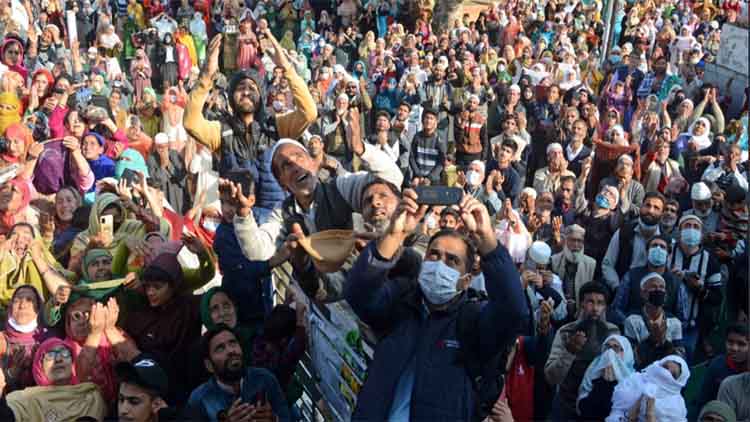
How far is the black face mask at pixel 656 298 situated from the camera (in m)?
5.41

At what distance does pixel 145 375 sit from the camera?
4.14 metres

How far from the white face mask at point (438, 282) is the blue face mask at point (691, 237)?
327 centimetres

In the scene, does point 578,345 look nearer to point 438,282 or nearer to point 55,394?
point 438,282

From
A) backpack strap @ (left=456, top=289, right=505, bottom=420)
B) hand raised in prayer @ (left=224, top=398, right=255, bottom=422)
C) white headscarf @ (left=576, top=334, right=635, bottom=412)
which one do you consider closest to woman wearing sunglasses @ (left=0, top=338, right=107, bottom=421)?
hand raised in prayer @ (left=224, top=398, right=255, bottom=422)

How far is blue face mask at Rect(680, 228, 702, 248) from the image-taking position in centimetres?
615

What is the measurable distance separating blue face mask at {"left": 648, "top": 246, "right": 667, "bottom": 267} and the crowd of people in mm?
11

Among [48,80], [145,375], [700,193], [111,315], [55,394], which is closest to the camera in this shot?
[145,375]

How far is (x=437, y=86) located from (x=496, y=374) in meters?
8.22

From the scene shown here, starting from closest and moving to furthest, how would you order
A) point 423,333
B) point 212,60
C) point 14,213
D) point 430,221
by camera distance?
point 423,333 → point 212,60 → point 430,221 → point 14,213

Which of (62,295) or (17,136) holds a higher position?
(17,136)

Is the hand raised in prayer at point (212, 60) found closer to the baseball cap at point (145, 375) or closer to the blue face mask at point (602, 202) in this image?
the baseball cap at point (145, 375)

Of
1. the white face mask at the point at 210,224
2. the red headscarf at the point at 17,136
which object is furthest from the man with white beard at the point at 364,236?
the red headscarf at the point at 17,136

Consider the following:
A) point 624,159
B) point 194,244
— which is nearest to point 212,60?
point 194,244

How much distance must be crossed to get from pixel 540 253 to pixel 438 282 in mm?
3034
